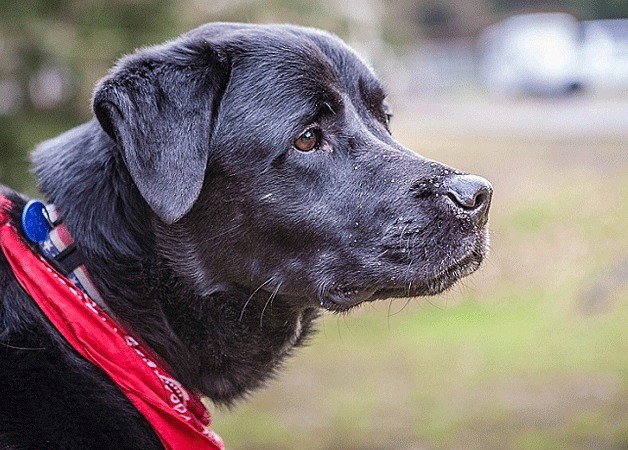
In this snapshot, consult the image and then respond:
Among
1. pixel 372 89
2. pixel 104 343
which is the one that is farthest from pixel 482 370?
pixel 104 343

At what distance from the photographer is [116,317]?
110 inches

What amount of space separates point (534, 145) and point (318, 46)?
12439 mm

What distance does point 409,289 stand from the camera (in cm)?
288

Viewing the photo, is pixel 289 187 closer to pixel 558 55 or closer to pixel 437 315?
pixel 437 315

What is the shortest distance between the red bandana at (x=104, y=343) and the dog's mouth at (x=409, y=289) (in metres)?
0.58

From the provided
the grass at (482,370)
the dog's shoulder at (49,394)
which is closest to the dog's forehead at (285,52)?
the grass at (482,370)

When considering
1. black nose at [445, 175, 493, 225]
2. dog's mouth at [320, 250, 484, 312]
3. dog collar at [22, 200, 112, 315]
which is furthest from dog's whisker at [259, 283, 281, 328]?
black nose at [445, 175, 493, 225]

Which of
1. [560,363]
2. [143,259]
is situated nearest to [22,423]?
[143,259]

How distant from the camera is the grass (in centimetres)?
519

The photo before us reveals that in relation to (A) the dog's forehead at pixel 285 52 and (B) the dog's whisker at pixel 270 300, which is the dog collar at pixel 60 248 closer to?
(B) the dog's whisker at pixel 270 300

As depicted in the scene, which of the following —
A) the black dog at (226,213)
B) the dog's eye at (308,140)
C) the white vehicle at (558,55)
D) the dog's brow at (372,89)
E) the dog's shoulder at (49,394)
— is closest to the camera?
the dog's shoulder at (49,394)

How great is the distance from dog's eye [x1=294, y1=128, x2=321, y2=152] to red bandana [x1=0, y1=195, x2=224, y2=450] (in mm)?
822

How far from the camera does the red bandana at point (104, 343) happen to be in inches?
102

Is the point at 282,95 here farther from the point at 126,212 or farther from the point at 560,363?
the point at 560,363
